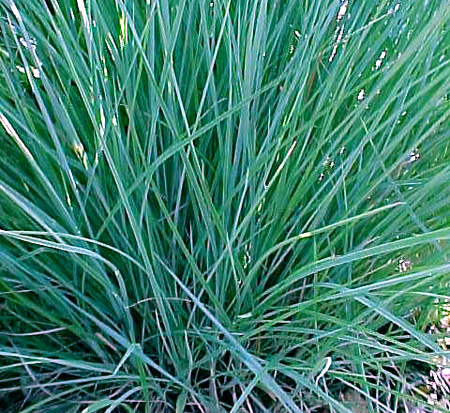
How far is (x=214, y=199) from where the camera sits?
0.83 m

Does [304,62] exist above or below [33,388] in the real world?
above

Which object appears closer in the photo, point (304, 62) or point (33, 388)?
point (304, 62)

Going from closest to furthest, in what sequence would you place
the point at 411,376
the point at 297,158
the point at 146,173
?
the point at 146,173 < the point at 297,158 < the point at 411,376

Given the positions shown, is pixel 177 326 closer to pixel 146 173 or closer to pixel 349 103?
pixel 146 173

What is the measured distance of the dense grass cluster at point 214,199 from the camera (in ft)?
2.42

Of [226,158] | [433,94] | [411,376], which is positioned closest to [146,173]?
[226,158]

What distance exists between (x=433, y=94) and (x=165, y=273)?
1.17 ft

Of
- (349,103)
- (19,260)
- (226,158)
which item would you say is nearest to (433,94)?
(349,103)

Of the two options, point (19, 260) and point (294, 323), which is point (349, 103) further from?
point (19, 260)

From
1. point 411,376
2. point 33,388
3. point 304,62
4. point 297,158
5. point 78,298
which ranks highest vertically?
point 304,62

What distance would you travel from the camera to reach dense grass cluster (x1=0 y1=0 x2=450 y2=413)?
737mm

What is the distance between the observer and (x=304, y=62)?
72cm

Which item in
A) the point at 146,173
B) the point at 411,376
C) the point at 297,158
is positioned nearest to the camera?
the point at 146,173

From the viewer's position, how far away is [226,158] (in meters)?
0.74
